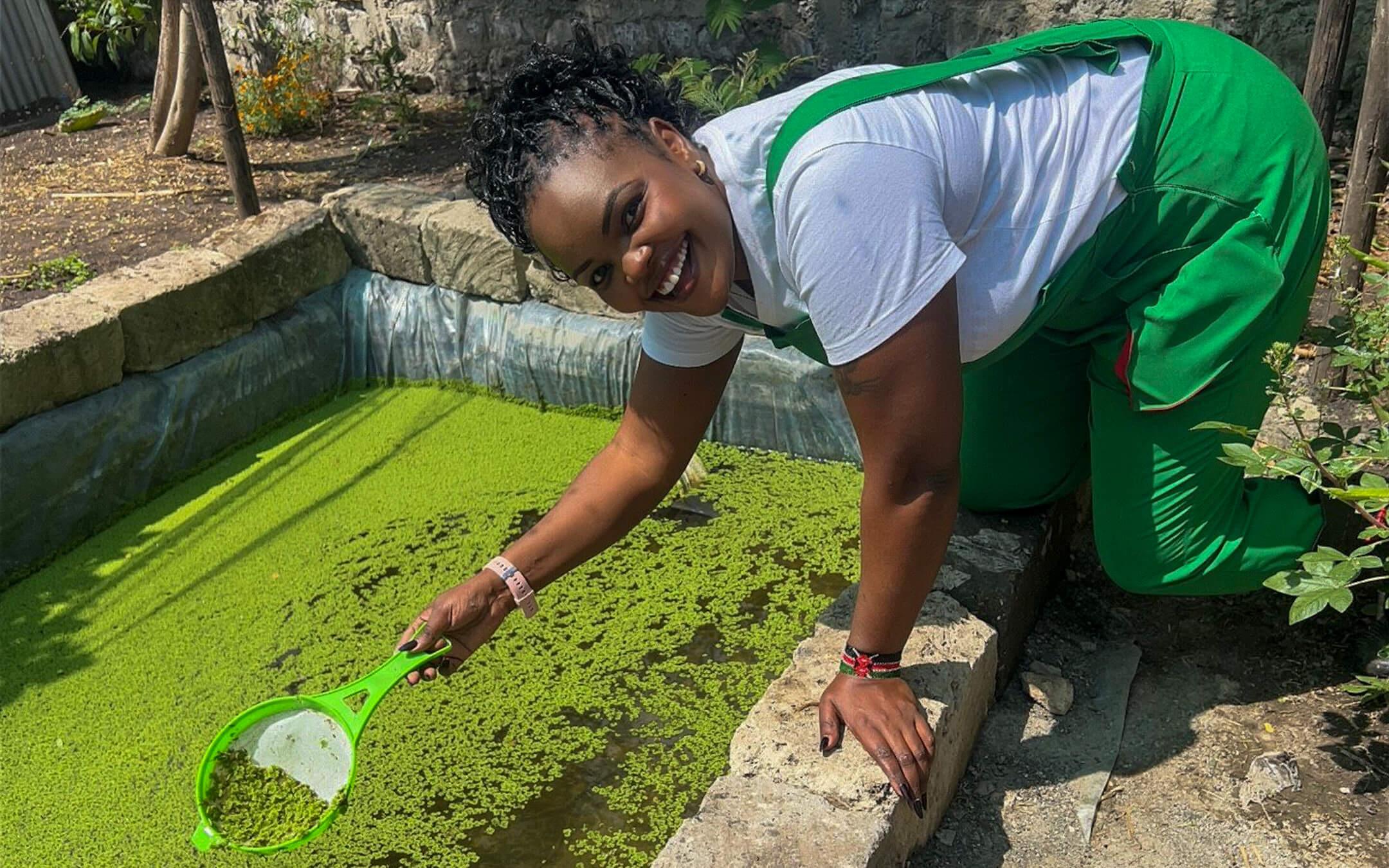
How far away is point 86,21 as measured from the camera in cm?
559

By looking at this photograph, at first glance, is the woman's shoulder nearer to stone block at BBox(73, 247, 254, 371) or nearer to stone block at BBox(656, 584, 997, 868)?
stone block at BBox(656, 584, 997, 868)

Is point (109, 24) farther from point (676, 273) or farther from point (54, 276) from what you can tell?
point (676, 273)

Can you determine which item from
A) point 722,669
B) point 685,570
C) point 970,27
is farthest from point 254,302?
point 970,27

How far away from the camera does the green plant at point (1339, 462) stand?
1.59 metres

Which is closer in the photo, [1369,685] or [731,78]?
[1369,685]

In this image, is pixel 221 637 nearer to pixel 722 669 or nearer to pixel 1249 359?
pixel 722 669

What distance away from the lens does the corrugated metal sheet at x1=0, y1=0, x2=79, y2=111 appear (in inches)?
246

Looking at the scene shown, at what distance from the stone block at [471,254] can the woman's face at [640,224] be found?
2142 mm

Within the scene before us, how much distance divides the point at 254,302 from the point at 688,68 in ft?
5.56

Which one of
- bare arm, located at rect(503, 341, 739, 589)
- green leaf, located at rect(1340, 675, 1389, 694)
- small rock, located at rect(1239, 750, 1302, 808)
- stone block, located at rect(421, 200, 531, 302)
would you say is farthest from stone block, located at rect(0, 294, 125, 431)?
green leaf, located at rect(1340, 675, 1389, 694)

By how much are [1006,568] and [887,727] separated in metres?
0.52

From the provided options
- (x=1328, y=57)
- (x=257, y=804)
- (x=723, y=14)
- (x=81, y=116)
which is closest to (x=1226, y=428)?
(x=1328, y=57)

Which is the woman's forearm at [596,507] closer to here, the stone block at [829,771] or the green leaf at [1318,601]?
the stone block at [829,771]

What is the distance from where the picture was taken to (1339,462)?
1.66m
